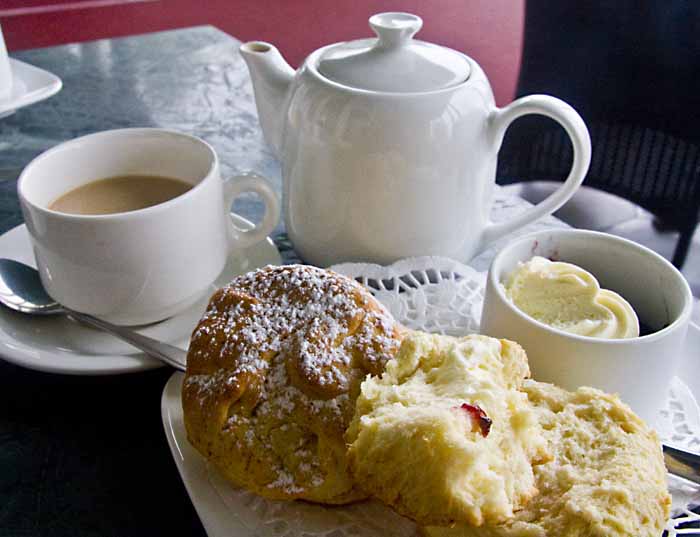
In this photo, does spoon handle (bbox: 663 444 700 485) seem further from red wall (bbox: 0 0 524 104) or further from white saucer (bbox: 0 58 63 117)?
red wall (bbox: 0 0 524 104)

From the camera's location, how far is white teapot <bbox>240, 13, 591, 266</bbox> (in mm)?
824

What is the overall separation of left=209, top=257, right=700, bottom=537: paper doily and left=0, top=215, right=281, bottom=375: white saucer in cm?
17

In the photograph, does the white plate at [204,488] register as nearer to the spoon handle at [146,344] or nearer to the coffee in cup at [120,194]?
the spoon handle at [146,344]

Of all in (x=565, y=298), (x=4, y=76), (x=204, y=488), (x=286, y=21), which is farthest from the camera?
(x=286, y=21)

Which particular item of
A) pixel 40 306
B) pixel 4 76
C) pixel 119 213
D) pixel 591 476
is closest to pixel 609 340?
pixel 591 476

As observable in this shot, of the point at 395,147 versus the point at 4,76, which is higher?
the point at 395,147

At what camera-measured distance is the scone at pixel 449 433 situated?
A: 0.48 metres

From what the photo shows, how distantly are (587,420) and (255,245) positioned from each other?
528 millimetres

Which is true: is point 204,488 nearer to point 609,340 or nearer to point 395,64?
point 609,340

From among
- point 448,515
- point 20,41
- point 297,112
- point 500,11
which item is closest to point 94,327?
point 297,112

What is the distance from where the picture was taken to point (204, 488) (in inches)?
24.1

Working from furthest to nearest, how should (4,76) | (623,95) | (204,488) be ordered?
(623,95), (4,76), (204,488)

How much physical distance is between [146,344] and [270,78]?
0.41 metres

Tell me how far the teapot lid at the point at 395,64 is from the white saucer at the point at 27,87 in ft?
2.34
